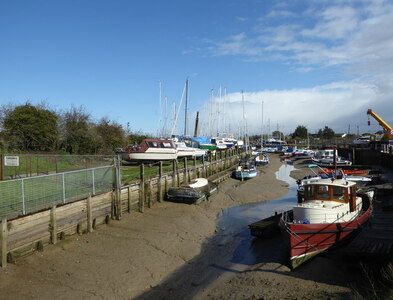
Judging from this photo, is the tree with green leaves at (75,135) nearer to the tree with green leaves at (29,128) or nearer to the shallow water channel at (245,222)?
the tree with green leaves at (29,128)

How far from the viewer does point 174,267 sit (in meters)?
12.5

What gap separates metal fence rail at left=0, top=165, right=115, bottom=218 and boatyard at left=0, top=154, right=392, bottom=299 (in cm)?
184

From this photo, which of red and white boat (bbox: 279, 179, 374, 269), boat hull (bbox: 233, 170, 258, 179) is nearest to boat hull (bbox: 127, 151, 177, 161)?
boat hull (bbox: 233, 170, 258, 179)

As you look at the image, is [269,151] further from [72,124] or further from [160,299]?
[160,299]

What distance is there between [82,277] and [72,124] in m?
29.1

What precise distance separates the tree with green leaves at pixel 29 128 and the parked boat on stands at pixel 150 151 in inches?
332

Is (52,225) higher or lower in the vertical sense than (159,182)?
lower

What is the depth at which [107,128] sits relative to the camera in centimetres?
4238

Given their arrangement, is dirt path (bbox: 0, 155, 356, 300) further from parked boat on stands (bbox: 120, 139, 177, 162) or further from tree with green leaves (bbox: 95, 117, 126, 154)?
tree with green leaves (bbox: 95, 117, 126, 154)

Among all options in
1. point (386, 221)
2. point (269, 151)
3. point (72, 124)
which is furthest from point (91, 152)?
point (269, 151)

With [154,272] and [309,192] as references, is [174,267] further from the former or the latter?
[309,192]

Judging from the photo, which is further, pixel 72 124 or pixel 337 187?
pixel 72 124

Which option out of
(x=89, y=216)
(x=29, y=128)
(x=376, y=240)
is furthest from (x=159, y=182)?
(x=29, y=128)

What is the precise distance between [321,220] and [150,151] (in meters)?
19.7
